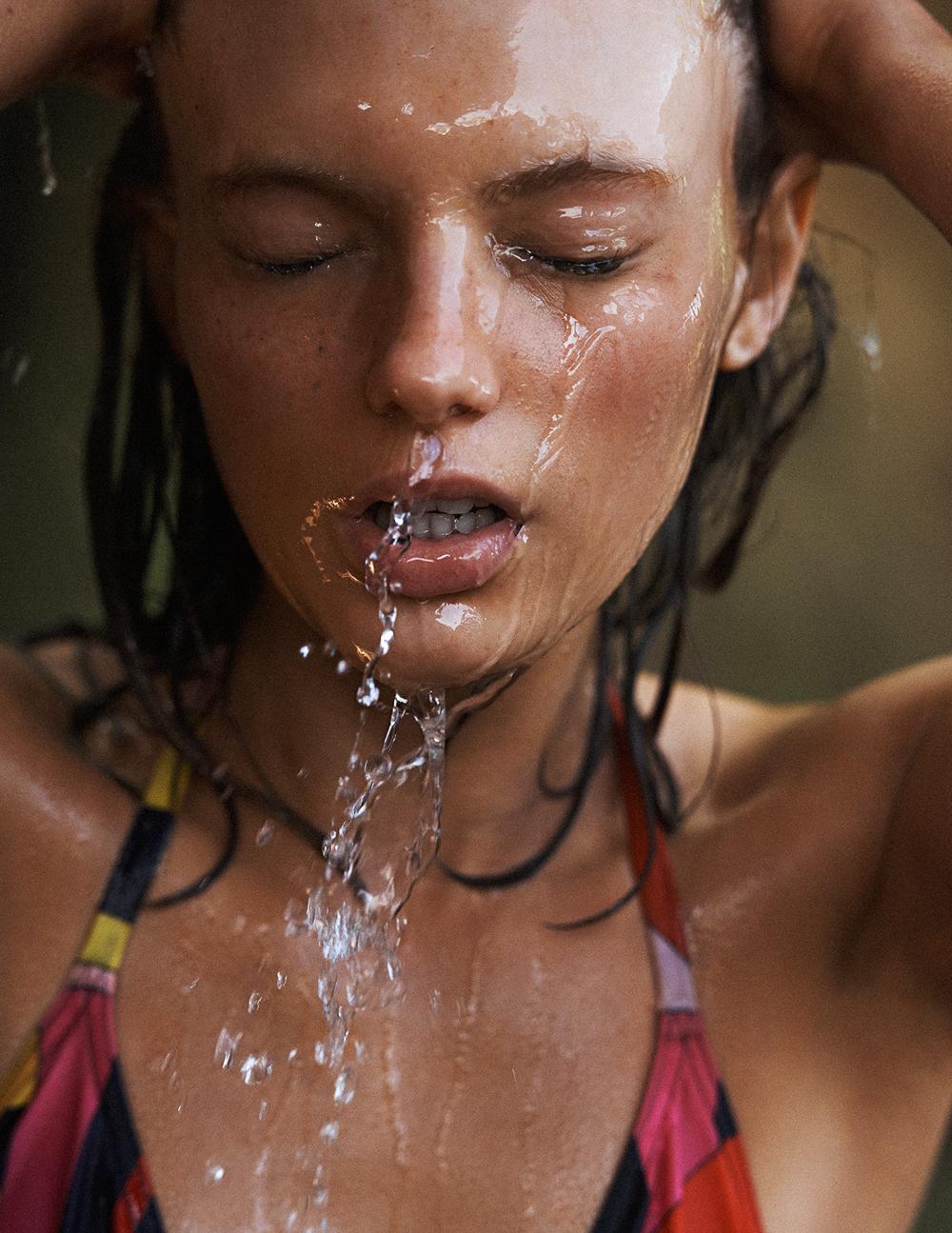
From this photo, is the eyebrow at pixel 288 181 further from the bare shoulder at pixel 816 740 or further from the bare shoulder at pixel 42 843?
the bare shoulder at pixel 816 740

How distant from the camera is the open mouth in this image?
1.54m

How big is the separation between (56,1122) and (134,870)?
1.03 feet

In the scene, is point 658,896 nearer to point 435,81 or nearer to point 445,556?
point 445,556

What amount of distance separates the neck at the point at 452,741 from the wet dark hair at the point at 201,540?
0.09 feet

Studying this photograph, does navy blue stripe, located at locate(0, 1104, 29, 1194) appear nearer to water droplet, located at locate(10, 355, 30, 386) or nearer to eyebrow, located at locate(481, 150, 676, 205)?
eyebrow, located at locate(481, 150, 676, 205)

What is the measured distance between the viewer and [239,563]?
213cm

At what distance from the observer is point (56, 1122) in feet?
5.82

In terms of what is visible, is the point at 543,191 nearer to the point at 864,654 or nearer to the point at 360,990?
the point at 360,990

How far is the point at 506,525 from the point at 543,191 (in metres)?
0.34


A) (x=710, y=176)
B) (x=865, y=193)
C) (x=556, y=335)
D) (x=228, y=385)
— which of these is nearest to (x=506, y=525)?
(x=556, y=335)

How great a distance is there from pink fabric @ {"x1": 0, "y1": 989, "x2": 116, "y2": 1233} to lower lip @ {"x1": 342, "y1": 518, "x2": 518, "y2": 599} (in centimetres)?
69

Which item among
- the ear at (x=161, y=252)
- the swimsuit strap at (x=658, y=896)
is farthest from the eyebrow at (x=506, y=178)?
the swimsuit strap at (x=658, y=896)

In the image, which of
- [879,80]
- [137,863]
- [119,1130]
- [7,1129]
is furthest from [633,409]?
[7,1129]

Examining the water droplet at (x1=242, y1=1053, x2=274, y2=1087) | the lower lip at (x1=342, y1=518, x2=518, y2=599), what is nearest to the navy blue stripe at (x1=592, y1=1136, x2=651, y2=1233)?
the water droplet at (x1=242, y1=1053, x2=274, y2=1087)
